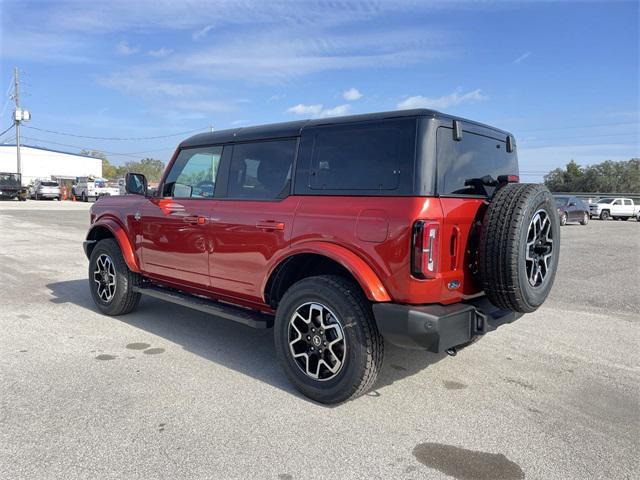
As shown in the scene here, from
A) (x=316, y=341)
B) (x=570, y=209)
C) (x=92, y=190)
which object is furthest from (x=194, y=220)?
(x=92, y=190)

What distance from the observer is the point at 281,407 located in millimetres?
3385

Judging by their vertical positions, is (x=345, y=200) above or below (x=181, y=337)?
above

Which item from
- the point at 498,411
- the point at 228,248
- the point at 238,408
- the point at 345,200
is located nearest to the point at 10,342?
the point at 228,248

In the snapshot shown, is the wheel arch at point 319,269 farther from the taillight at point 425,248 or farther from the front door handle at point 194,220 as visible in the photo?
the front door handle at point 194,220

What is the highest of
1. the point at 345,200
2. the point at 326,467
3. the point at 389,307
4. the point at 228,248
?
the point at 345,200

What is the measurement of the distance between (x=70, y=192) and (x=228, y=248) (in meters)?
46.8

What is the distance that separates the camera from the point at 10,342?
465 cm

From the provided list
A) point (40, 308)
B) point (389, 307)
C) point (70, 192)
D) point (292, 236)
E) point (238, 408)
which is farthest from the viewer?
point (70, 192)

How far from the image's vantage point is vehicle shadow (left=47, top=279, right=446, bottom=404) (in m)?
4.02

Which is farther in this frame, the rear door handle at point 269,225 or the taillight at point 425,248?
Answer: the rear door handle at point 269,225

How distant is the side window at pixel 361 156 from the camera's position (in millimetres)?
3197

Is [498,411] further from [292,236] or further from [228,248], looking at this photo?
[228,248]

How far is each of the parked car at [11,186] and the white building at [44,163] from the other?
1534 inches

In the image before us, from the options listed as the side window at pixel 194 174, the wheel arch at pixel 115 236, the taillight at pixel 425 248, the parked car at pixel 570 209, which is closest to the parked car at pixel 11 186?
the wheel arch at pixel 115 236
